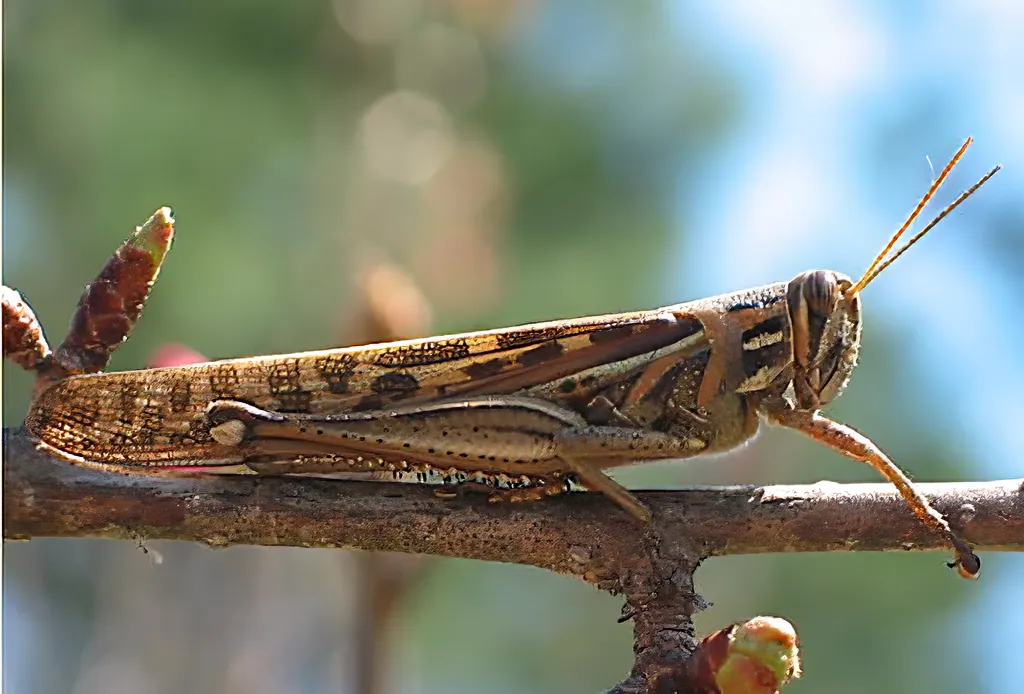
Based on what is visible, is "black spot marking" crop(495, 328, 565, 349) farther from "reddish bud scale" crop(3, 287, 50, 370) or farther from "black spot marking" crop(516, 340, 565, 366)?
"reddish bud scale" crop(3, 287, 50, 370)

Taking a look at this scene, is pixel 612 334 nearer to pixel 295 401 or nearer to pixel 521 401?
pixel 521 401

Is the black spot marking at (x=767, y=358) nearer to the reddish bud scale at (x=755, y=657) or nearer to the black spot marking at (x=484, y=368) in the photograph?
the black spot marking at (x=484, y=368)

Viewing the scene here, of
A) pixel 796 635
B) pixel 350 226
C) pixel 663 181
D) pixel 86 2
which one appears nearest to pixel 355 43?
pixel 350 226

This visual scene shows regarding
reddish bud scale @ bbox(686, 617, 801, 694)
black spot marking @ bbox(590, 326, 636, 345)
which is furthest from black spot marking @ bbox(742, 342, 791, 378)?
reddish bud scale @ bbox(686, 617, 801, 694)

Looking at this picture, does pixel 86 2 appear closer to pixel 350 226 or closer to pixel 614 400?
pixel 350 226

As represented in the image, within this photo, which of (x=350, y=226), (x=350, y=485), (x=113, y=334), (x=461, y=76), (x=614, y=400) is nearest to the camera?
(x=113, y=334)
